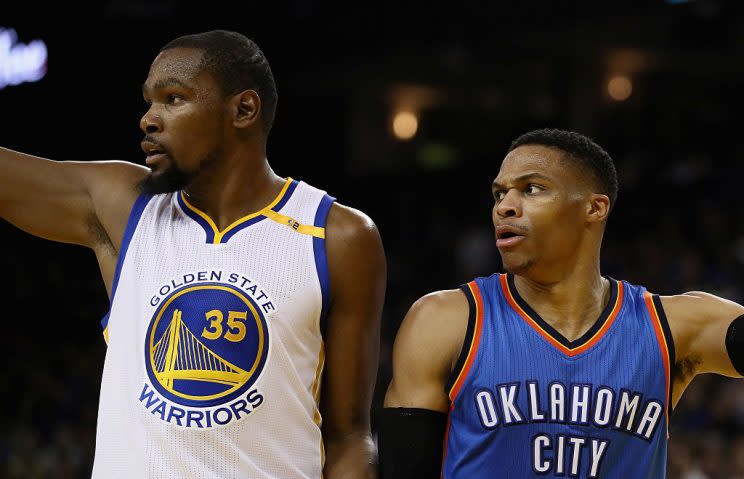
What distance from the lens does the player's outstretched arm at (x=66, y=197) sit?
279cm

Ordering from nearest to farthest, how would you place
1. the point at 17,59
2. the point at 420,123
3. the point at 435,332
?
1. the point at 435,332
2. the point at 17,59
3. the point at 420,123

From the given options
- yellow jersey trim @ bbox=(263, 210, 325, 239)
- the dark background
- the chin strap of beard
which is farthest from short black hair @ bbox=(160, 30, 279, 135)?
the dark background

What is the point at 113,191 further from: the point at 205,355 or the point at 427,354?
the point at 427,354

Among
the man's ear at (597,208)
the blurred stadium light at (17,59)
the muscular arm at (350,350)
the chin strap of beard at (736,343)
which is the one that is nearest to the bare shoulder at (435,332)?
the muscular arm at (350,350)

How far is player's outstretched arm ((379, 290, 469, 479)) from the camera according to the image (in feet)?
A: 8.67

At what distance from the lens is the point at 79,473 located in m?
10.6

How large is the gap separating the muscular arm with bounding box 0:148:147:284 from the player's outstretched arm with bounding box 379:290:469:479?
81 centimetres

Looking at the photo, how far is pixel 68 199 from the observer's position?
2.82m

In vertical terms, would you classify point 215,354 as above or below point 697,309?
below

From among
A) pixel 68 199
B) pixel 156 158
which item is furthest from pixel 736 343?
pixel 68 199

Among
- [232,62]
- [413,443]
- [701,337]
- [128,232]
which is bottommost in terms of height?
[413,443]

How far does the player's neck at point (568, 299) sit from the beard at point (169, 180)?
93cm

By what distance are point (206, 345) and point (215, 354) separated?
31mm

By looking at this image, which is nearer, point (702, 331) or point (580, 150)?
point (702, 331)
